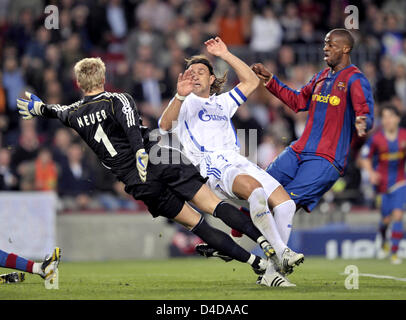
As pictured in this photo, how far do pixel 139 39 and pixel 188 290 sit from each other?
9.15m

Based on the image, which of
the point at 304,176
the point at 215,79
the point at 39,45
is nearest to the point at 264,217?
the point at 304,176

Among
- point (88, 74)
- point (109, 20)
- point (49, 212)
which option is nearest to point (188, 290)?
point (88, 74)

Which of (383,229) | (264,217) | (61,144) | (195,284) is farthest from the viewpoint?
(61,144)

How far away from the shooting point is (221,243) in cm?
785

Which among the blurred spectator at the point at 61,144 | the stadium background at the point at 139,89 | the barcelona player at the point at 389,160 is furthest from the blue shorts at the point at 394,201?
the blurred spectator at the point at 61,144

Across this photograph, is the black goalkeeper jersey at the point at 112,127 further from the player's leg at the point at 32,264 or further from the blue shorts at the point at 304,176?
the blue shorts at the point at 304,176

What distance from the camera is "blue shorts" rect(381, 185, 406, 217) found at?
519 inches

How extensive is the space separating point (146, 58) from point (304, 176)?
806cm

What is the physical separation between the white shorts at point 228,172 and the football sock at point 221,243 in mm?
425

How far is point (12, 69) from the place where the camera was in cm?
1496

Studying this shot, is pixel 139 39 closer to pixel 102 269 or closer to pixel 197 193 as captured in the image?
pixel 102 269

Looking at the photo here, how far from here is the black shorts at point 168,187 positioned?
26.1ft

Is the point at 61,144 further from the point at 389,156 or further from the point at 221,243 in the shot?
the point at 221,243

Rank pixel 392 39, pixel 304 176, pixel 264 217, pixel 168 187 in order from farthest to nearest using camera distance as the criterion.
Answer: pixel 392 39 → pixel 304 176 → pixel 168 187 → pixel 264 217
